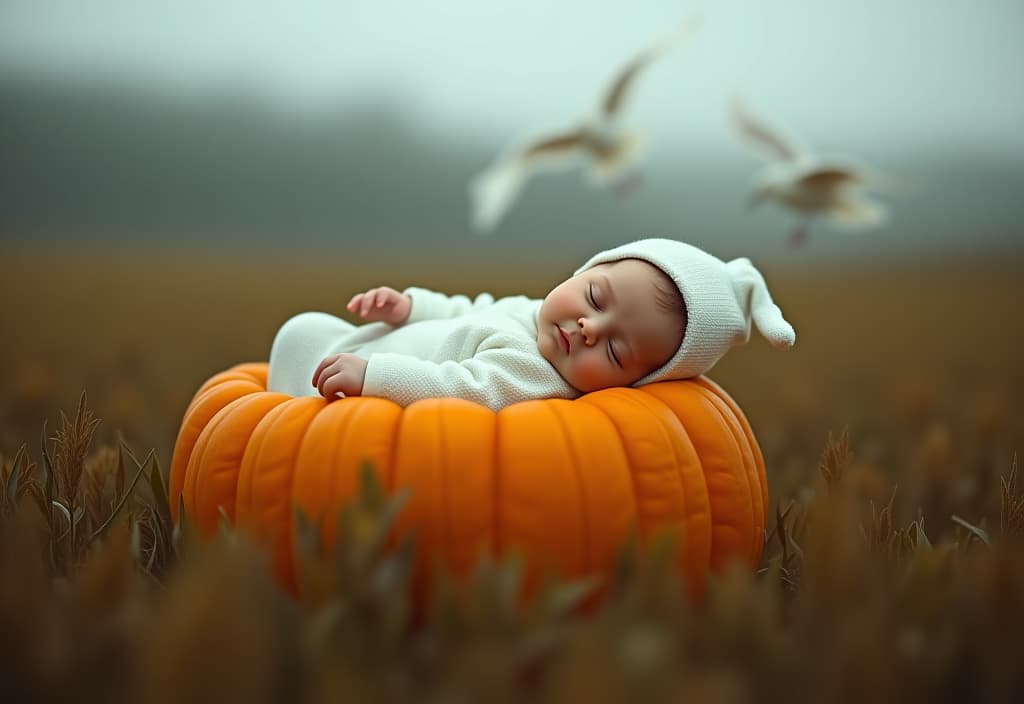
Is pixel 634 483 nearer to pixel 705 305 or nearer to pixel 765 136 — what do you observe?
pixel 705 305

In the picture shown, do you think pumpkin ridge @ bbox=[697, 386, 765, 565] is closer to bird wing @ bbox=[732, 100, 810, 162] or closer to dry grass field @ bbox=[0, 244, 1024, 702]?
dry grass field @ bbox=[0, 244, 1024, 702]

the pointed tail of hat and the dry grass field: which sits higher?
the pointed tail of hat

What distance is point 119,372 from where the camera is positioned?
12.7ft

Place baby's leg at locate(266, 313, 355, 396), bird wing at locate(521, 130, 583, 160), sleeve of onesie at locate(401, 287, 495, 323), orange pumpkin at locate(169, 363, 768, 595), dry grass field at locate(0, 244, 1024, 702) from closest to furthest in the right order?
dry grass field at locate(0, 244, 1024, 702)
orange pumpkin at locate(169, 363, 768, 595)
baby's leg at locate(266, 313, 355, 396)
sleeve of onesie at locate(401, 287, 495, 323)
bird wing at locate(521, 130, 583, 160)

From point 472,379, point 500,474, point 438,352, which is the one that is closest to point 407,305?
point 438,352

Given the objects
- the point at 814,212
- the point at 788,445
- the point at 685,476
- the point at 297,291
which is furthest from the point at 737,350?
the point at 685,476

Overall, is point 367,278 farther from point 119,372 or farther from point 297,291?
point 119,372

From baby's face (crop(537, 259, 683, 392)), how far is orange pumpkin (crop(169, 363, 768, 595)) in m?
0.12

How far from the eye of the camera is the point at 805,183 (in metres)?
3.80

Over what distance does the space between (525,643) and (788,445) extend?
2.14 meters

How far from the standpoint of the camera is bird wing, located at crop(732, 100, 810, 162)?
4.19m

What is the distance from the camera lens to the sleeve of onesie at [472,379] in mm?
1653

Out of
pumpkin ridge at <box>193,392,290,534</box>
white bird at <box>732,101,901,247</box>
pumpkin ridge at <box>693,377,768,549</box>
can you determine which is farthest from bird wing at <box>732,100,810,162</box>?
pumpkin ridge at <box>193,392,290,534</box>

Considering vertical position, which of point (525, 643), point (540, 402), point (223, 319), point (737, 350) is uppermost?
Answer: point (540, 402)
